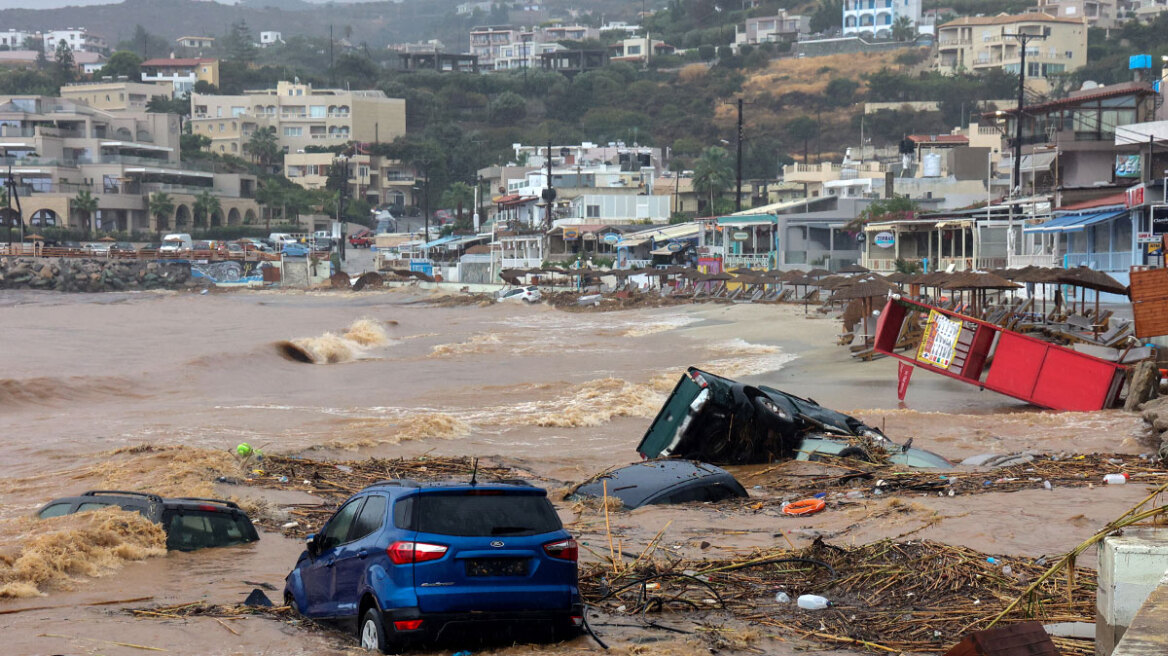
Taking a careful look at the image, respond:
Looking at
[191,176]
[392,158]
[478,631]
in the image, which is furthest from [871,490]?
[392,158]

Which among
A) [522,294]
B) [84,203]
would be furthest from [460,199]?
[522,294]

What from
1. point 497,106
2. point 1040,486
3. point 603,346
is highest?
point 497,106

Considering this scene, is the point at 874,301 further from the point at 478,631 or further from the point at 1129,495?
the point at 478,631

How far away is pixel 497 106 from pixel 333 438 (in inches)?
6460

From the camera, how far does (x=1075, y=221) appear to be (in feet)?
137

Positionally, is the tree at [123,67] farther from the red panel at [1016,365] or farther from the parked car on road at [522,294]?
the red panel at [1016,365]

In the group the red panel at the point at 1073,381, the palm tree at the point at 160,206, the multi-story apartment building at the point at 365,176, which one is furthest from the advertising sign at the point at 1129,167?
the multi-story apartment building at the point at 365,176

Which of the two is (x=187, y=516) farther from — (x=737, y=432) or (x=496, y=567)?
(x=737, y=432)

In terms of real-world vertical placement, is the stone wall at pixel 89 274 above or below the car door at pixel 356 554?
below

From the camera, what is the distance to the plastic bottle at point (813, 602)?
27.0ft

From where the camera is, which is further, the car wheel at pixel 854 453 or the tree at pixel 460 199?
the tree at pixel 460 199

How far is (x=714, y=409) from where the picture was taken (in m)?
14.7

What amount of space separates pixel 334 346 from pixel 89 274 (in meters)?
62.0

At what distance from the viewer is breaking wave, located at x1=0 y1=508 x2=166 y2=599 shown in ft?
30.6
